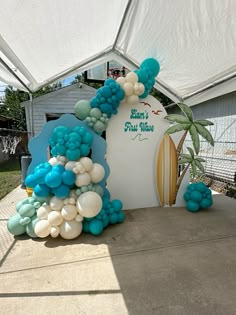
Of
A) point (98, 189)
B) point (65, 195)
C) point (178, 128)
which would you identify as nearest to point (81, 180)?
point (65, 195)

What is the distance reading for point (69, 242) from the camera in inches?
108

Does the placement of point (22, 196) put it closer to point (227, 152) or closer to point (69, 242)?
point (69, 242)

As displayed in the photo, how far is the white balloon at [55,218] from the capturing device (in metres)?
2.70

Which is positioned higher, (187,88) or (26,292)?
(187,88)

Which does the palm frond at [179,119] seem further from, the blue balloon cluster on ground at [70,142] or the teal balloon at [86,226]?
Result: the teal balloon at [86,226]

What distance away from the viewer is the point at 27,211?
2.83 meters

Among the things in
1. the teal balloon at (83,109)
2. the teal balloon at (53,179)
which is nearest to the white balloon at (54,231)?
the teal balloon at (53,179)

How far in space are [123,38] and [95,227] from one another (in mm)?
3560

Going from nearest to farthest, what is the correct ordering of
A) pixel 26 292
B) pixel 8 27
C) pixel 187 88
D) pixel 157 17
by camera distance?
pixel 26 292
pixel 8 27
pixel 157 17
pixel 187 88

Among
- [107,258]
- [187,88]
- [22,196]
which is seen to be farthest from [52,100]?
[107,258]

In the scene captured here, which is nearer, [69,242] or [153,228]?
[69,242]

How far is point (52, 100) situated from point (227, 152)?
6469 millimetres

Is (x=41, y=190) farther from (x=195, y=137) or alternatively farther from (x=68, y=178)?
(x=195, y=137)

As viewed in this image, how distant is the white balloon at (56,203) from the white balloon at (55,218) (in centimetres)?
7
